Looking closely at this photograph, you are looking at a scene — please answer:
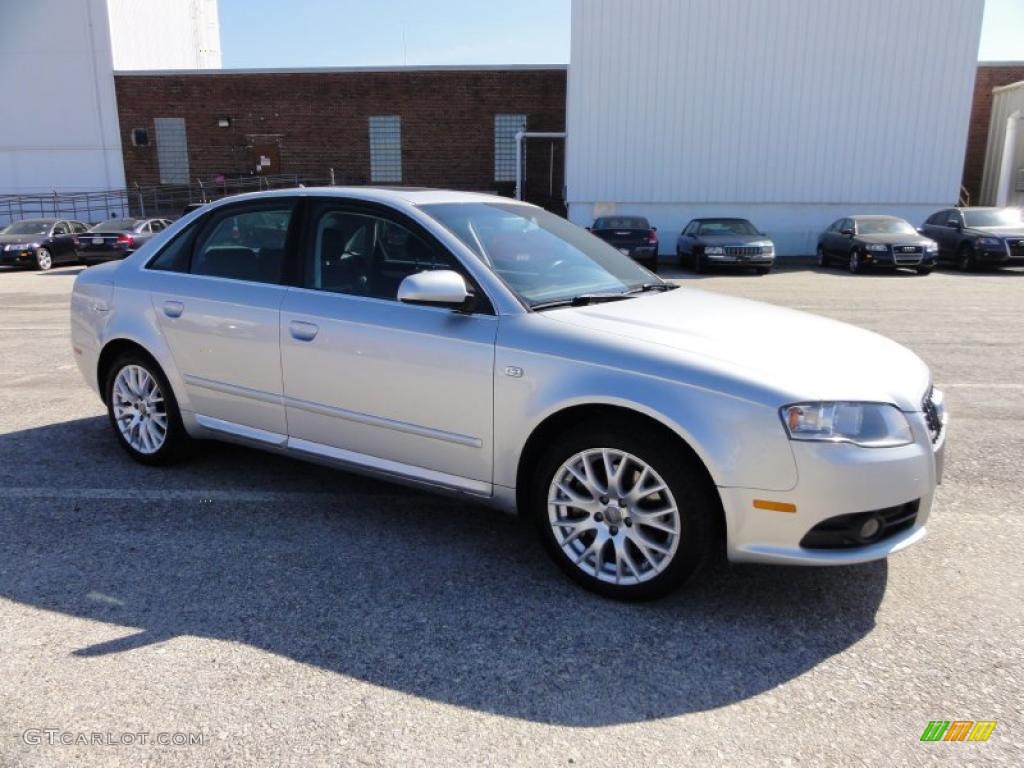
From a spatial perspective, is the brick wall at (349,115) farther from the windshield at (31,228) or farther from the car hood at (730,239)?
the car hood at (730,239)

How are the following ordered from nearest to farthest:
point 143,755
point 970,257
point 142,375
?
point 143,755 → point 142,375 → point 970,257

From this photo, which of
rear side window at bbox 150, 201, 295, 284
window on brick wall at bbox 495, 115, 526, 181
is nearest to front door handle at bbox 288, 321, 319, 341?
rear side window at bbox 150, 201, 295, 284

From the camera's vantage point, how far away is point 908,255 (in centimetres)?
1873

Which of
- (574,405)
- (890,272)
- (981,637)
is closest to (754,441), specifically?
(574,405)

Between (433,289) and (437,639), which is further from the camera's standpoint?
(433,289)

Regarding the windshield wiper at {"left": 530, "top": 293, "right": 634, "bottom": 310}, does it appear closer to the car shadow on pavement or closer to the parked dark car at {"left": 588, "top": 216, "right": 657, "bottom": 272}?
the car shadow on pavement

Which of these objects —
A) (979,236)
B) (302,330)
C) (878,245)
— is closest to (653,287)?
(302,330)

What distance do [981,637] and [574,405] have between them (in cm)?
175

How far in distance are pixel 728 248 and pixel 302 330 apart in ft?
54.8

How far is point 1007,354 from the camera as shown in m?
8.70

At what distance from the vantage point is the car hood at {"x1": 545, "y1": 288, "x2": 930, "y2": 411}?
3004mm

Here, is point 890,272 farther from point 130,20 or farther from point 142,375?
point 130,20

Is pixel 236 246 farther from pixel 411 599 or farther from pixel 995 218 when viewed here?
pixel 995 218

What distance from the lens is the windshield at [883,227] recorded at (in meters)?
19.9
